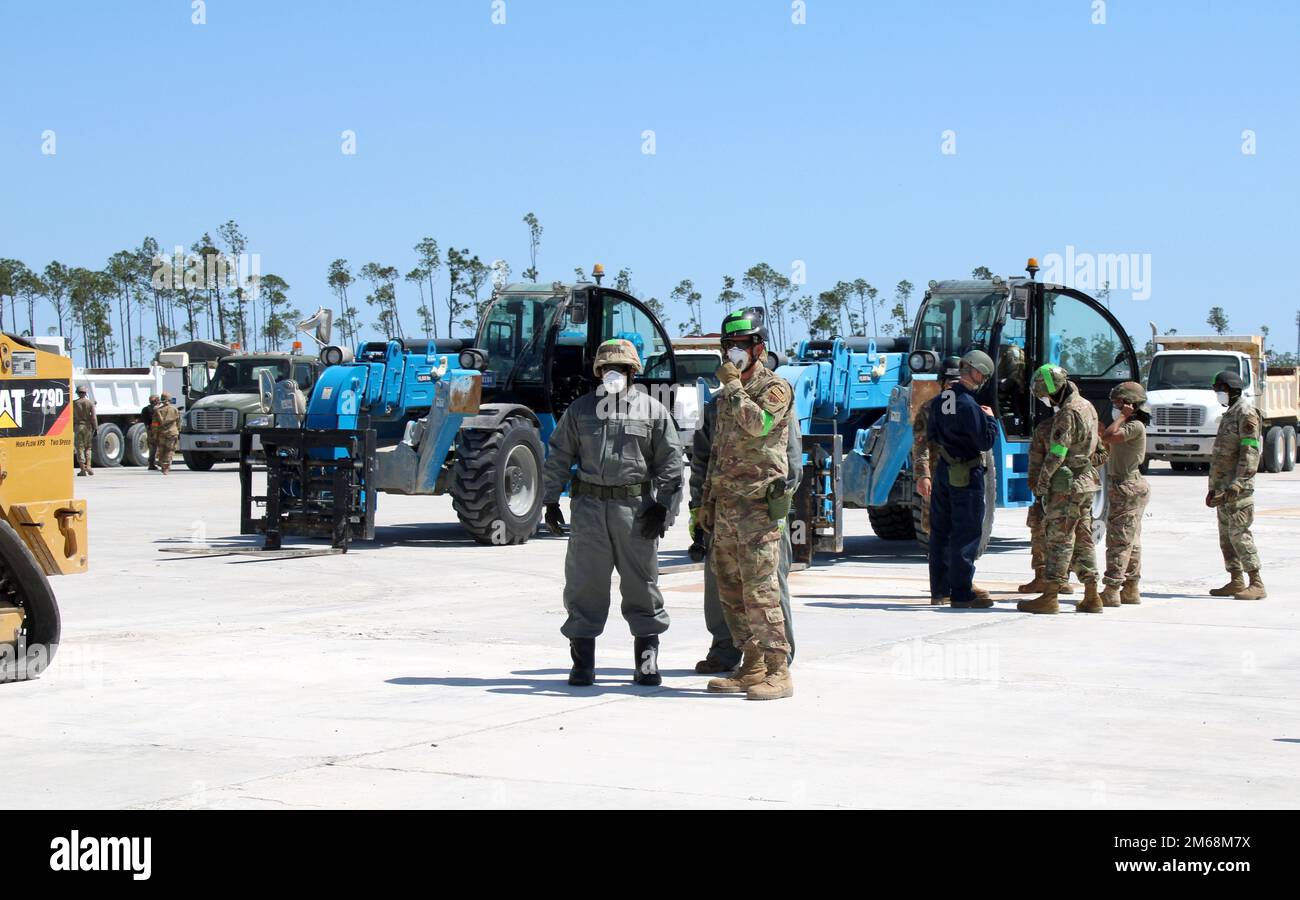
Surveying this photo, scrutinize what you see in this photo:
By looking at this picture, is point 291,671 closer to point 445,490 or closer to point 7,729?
point 7,729

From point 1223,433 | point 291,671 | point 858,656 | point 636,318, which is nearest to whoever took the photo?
point 291,671

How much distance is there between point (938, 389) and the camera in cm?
1522

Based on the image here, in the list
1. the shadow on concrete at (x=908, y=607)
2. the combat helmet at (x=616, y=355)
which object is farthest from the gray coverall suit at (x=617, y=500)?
the shadow on concrete at (x=908, y=607)

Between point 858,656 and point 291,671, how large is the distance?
339cm

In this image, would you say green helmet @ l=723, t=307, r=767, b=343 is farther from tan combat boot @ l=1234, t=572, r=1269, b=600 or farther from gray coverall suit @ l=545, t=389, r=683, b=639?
tan combat boot @ l=1234, t=572, r=1269, b=600

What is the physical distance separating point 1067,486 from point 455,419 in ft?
23.4

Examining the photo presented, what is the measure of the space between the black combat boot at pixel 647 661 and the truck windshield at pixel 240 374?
90.8 feet

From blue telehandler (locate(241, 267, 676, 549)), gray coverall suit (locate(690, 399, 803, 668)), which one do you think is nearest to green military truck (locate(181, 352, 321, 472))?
blue telehandler (locate(241, 267, 676, 549))

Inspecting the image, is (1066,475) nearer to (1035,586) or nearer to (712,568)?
(1035,586)

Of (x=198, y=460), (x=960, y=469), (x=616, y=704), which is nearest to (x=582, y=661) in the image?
(x=616, y=704)

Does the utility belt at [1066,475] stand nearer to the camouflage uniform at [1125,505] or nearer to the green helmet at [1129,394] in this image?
the camouflage uniform at [1125,505]

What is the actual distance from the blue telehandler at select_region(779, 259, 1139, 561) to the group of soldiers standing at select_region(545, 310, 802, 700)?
6.27 metres
